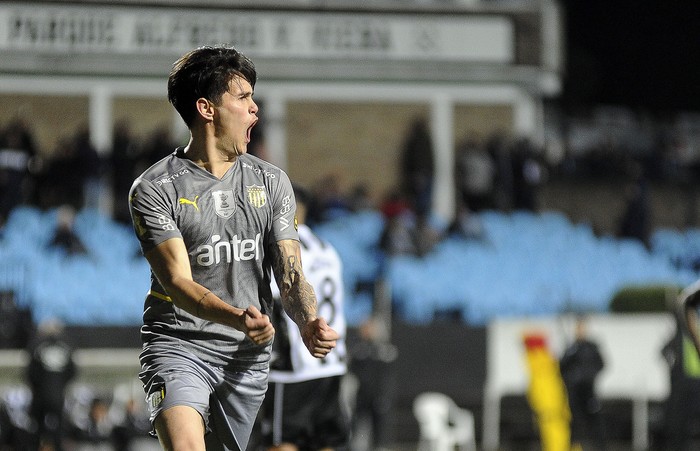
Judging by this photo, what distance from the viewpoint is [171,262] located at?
5.07 meters

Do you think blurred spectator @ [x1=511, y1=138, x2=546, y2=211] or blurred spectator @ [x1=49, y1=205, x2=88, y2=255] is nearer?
blurred spectator @ [x1=49, y1=205, x2=88, y2=255]

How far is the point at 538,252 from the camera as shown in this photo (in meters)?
24.6

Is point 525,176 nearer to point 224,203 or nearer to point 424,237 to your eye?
point 424,237

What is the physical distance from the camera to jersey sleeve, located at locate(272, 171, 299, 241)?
5363 millimetres

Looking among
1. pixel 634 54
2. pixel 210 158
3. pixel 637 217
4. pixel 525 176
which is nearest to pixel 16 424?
pixel 525 176

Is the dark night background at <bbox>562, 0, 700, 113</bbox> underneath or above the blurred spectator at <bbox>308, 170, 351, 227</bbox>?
above

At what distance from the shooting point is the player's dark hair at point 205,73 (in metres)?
5.24

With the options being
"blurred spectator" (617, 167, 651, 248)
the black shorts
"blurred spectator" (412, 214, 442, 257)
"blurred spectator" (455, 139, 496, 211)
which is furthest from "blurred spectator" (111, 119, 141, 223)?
the black shorts

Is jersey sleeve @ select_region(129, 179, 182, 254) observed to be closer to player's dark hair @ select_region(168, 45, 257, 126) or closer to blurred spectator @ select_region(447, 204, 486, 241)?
player's dark hair @ select_region(168, 45, 257, 126)

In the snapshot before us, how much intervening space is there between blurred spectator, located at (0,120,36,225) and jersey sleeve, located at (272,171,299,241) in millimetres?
17881

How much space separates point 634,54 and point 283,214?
45574 mm

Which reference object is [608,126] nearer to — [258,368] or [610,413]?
[610,413]

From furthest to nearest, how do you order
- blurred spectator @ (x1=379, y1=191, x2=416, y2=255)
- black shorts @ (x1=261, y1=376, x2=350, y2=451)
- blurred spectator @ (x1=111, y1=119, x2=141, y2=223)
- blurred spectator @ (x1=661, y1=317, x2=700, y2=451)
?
1. blurred spectator @ (x1=111, y1=119, x2=141, y2=223)
2. blurred spectator @ (x1=379, y1=191, x2=416, y2=255)
3. blurred spectator @ (x1=661, y1=317, x2=700, y2=451)
4. black shorts @ (x1=261, y1=376, x2=350, y2=451)

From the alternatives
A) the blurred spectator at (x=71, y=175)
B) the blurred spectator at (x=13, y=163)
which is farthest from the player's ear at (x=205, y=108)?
the blurred spectator at (x=71, y=175)
